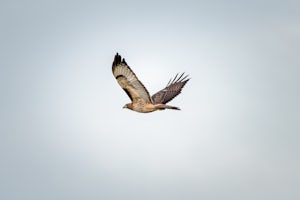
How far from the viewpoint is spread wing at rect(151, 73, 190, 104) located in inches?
1201

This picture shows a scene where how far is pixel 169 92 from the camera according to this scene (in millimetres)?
31625

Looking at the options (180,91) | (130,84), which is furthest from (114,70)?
(180,91)

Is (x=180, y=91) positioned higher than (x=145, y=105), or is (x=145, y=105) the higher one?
(x=180, y=91)

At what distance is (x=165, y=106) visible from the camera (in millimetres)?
27250

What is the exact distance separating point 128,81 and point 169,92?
6220mm

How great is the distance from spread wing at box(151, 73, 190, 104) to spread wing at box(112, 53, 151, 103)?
3.28 m

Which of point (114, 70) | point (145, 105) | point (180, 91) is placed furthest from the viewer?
point (180, 91)

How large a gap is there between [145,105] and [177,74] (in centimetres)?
607

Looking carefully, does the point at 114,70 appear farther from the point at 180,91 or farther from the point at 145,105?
the point at 180,91

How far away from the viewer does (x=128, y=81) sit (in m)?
25.6

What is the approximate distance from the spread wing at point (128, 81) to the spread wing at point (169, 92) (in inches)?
129

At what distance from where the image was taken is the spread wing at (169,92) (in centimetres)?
3049

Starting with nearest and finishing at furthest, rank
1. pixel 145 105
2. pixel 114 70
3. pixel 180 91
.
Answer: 1. pixel 114 70
2. pixel 145 105
3. pixel 180 91

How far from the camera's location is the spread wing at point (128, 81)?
991 inches
